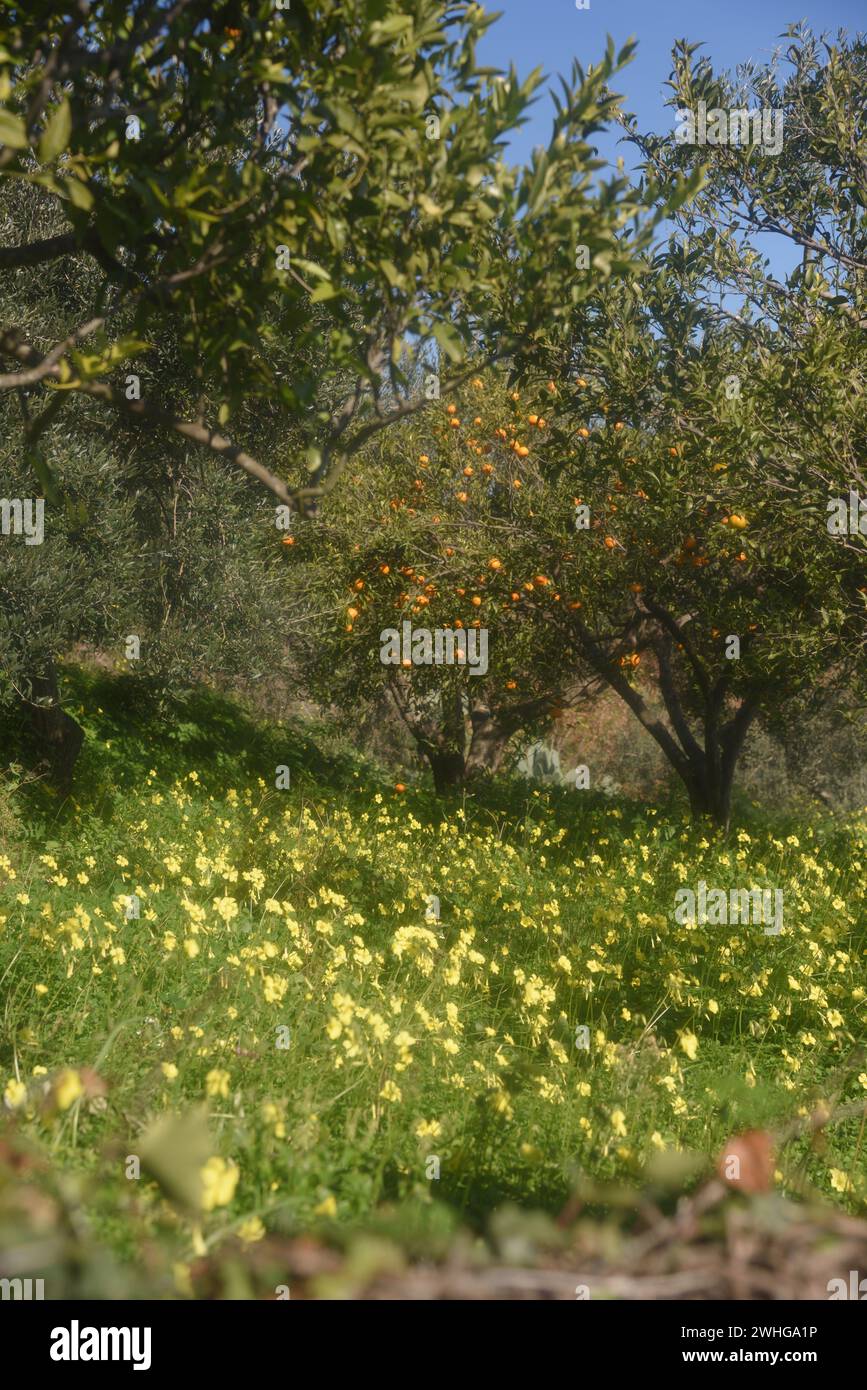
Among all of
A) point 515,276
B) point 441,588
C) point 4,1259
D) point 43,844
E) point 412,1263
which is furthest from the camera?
point 441,588

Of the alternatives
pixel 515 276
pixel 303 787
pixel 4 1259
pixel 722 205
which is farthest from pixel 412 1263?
pixel 303 787

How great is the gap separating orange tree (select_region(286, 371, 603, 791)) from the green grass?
229 cm

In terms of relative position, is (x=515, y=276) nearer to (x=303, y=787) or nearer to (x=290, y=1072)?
(x=290, y=1072)

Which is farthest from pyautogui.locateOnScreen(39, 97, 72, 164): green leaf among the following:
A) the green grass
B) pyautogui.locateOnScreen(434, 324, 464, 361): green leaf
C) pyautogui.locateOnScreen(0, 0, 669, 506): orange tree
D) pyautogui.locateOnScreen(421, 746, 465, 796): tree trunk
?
pyautogui.locateOnScreen(421, 746, 465, 796): tree trunk

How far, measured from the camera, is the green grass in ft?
10.4

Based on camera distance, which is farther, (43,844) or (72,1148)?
(43,844)

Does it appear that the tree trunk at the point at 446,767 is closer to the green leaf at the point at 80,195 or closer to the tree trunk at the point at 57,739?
the tree trunk at the point at 57,739

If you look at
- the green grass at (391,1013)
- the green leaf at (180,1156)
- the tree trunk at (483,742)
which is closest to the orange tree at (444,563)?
the tree trunk at (483,742)

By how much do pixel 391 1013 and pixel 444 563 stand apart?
23.2 feet

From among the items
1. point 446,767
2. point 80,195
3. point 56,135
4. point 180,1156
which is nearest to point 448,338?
point 80,195

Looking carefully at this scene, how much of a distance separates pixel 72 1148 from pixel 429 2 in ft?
12.8

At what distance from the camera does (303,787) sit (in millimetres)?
13117

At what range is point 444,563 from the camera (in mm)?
11469

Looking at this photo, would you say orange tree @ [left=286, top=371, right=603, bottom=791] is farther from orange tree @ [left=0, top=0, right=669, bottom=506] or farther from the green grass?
orange tree @ [left=0, top=0, right=669, bottom=506]
